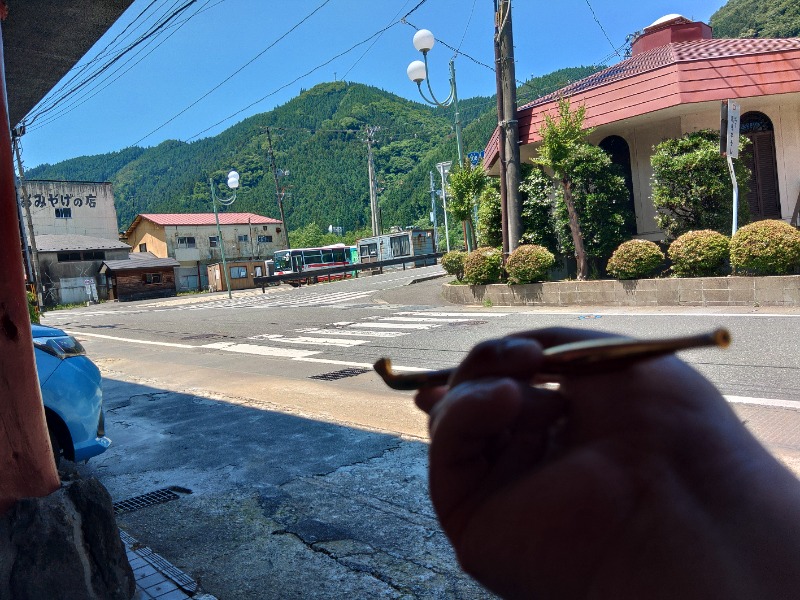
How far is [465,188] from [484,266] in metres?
5.03

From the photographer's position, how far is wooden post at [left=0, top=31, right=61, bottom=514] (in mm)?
2691

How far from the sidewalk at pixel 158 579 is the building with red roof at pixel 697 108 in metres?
14.3

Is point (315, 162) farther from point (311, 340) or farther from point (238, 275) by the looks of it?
point (311, 340)

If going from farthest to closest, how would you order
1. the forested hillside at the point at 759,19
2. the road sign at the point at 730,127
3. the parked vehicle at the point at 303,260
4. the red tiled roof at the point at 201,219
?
1. the red tiled roof at the point at 201,219
2. the parked vehicle at the point at 303,260
3. the forested hillside at the point at 759,19
4. the road sign at the point at 730,127

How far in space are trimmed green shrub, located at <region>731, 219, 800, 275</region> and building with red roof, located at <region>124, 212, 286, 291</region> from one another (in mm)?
53625

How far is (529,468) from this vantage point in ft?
2.06

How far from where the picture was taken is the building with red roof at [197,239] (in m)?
63.1

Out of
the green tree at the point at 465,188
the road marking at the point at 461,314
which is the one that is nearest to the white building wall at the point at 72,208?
the green tree at the point at 465,188

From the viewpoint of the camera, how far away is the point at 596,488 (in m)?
0.61

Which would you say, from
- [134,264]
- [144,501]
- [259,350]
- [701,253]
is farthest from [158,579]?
[134,264]

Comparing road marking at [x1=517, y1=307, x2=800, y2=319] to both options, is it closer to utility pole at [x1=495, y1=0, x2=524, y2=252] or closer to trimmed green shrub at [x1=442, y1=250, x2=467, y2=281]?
utility pole at [x1=495, y1=0, x2=524, y2=252]

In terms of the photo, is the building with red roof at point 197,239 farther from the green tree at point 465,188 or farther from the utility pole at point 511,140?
the utility pole at point 511,140

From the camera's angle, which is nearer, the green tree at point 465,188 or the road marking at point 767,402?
the road marking at point 767,402

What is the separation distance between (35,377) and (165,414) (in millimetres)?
4492
